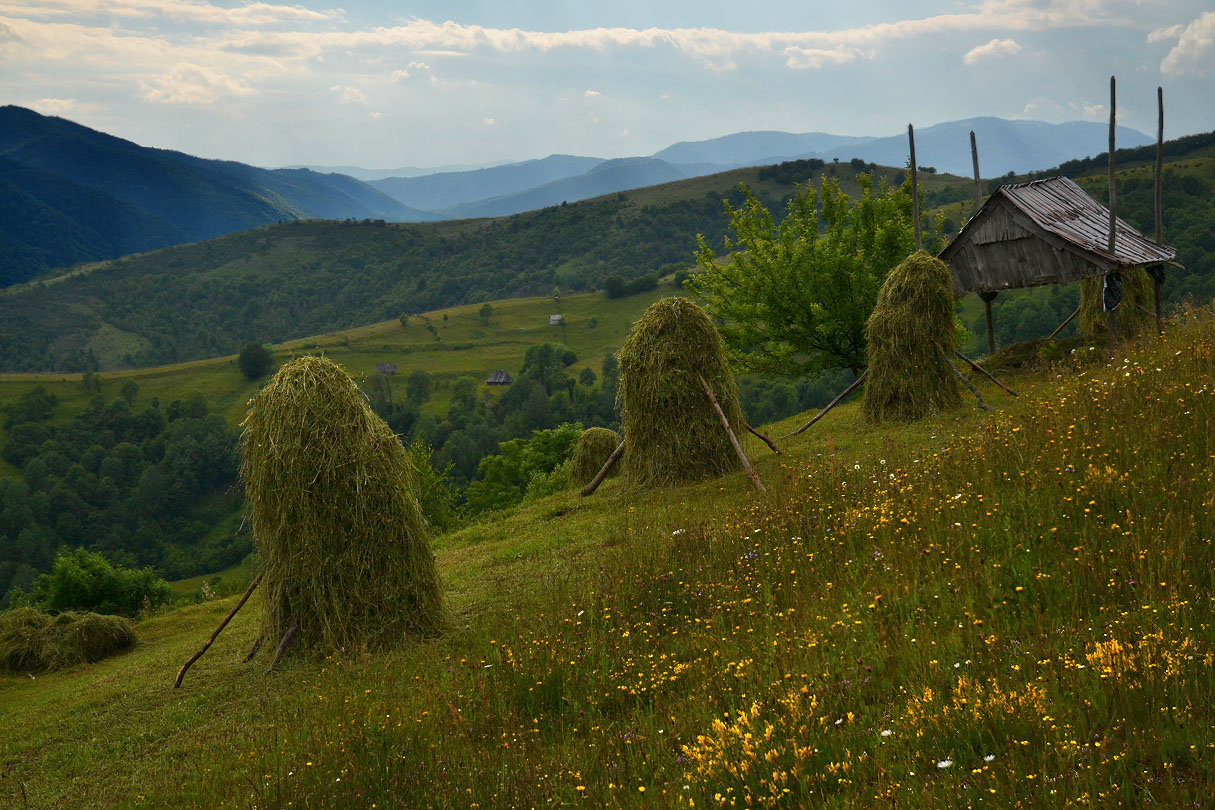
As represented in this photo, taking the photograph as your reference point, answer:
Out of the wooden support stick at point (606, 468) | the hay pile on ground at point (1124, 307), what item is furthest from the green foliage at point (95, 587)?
the hay pile on ground at point (1124, 307)

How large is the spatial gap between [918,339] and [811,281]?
11.8 metres

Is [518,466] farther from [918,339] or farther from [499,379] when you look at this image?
[499,379]

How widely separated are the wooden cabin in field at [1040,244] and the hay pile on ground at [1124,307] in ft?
4.95

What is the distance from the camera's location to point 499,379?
146 metres

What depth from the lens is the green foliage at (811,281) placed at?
93.6ft

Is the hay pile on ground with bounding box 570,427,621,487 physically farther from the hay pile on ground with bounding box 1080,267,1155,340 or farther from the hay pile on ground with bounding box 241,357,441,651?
the hay pile on ground with bounding box 241,357,441,651

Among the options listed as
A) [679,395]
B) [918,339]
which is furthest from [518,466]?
[679,395]

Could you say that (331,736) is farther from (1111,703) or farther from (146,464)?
(146,464)

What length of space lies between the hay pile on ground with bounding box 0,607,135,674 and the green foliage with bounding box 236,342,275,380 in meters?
151

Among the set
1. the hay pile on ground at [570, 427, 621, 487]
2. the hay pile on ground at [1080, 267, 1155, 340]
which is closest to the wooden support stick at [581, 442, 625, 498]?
the hay pile on ground at [570, 427, 621, 487]

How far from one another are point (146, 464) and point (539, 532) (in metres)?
137

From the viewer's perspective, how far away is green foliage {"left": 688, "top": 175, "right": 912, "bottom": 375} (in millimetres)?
28531

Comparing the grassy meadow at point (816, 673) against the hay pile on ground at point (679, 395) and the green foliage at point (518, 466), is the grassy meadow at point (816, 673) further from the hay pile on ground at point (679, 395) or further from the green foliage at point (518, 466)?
the green foliage at point (518, 466)

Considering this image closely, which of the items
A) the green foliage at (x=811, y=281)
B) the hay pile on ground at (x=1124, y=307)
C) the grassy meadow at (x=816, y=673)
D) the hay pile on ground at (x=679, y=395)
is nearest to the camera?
the grassy meadow at (x=816, y=673)
